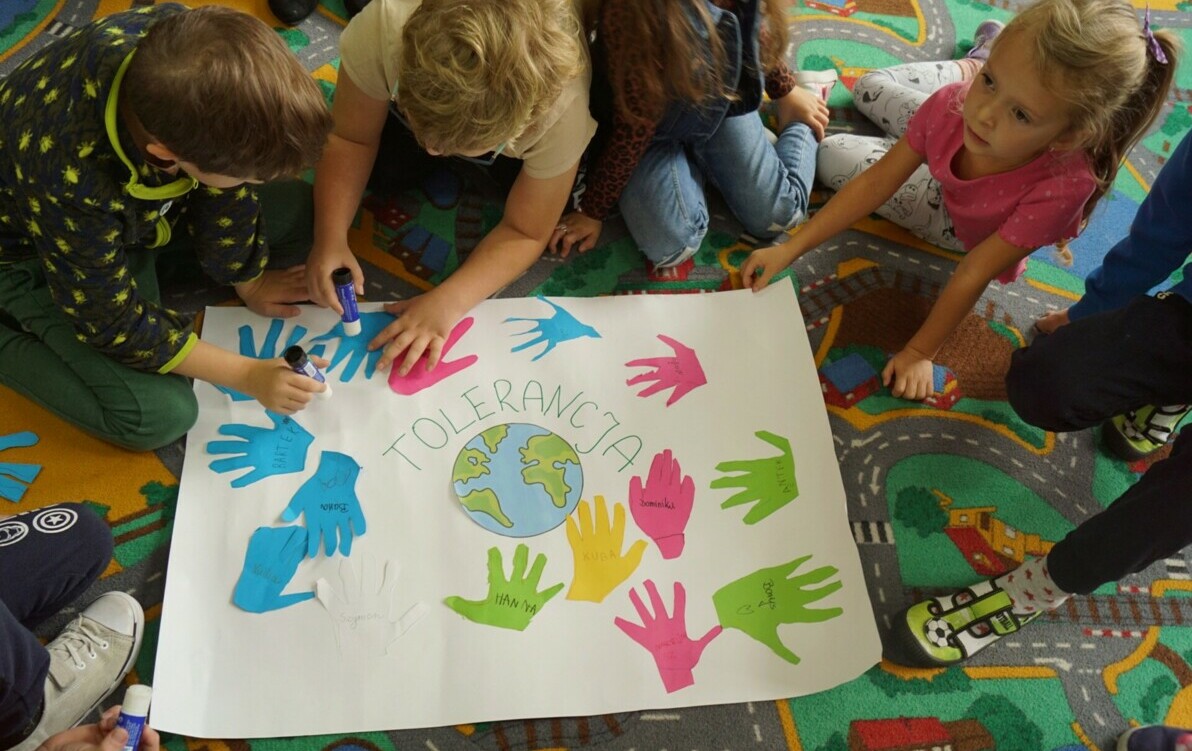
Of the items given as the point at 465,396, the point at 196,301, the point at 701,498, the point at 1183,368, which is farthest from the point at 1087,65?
the point at 196,301

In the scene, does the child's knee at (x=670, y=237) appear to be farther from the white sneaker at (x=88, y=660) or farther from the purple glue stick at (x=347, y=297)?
the white sneaker at (x=88, y=660)

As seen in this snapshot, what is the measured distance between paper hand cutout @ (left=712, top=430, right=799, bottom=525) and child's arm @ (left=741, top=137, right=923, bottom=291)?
228mm

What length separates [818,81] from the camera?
49.8 inches

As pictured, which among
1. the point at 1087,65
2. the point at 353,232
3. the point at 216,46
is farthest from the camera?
the point at 353,232

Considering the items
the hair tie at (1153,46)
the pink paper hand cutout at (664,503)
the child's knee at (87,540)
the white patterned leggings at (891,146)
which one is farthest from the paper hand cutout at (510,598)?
the hair tie at (1153,46)

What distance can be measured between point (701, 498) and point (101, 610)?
582mm

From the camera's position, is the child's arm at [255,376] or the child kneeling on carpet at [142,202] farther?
the child's arm at [255,376]

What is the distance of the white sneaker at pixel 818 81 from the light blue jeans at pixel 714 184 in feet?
0.43

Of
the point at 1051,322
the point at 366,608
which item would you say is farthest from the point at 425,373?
the point at 1051,322

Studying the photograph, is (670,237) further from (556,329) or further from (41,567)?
(41,567)

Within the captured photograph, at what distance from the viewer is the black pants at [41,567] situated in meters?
0.73

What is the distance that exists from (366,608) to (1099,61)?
2.77 feet

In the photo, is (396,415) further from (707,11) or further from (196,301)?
(707,11)

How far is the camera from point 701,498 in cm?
95
